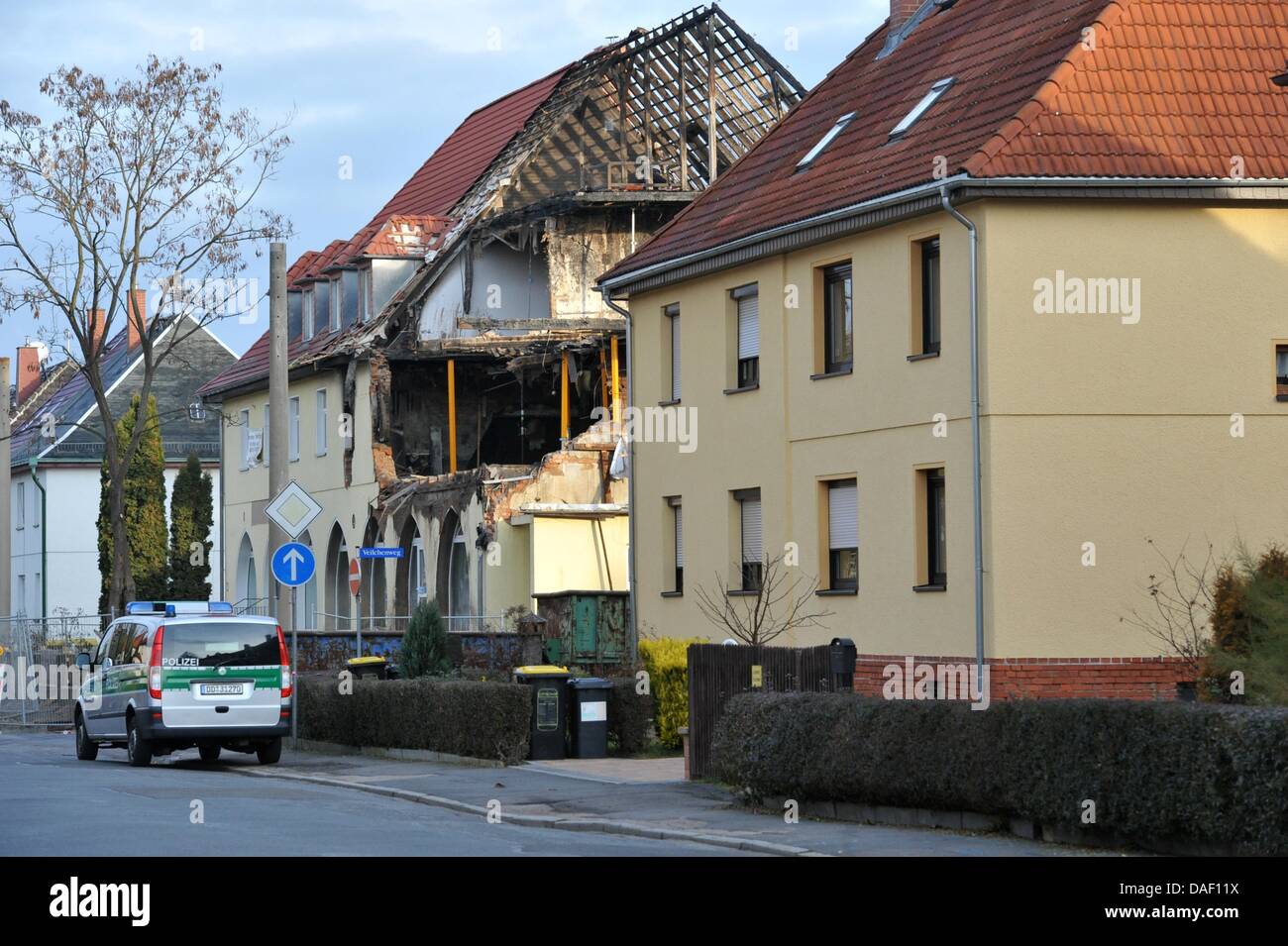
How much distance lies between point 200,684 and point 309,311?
27.8 metres

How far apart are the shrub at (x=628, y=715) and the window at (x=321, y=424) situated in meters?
24.4

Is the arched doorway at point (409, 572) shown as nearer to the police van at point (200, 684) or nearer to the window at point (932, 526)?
the police van at point (200, 684)

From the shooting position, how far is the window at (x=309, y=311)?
5047 cm

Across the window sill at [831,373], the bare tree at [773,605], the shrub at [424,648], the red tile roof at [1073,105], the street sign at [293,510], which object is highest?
the red tile roof at [1073,105]

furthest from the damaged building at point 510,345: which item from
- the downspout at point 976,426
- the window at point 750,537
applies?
the downspout at point 976,426

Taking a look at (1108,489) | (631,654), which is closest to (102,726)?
(631,654)

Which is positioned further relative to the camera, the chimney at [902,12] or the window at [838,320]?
the chimney at [902,12]

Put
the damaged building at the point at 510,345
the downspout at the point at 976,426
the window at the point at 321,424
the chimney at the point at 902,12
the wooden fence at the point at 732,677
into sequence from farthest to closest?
the window at the point at 321,424, the damaged building at the point at 510,345, the chimney at the point at 902,12, the downspout at the point at 976,426, the wooden fence at the point at 732,677

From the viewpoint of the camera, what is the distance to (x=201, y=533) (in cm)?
6091

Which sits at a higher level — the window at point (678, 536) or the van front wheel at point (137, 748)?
the window at point (678, 536)

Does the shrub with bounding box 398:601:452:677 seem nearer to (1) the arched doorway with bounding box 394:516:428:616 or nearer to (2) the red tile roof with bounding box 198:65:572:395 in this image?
(1) the arched doorway with bounding box 394:516:428:616

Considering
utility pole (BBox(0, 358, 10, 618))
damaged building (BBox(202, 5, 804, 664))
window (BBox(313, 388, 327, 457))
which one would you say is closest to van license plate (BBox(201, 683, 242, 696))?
damaged building (BBox(202, 5, 804, 664))

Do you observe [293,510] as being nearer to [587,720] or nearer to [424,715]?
[424,715]
